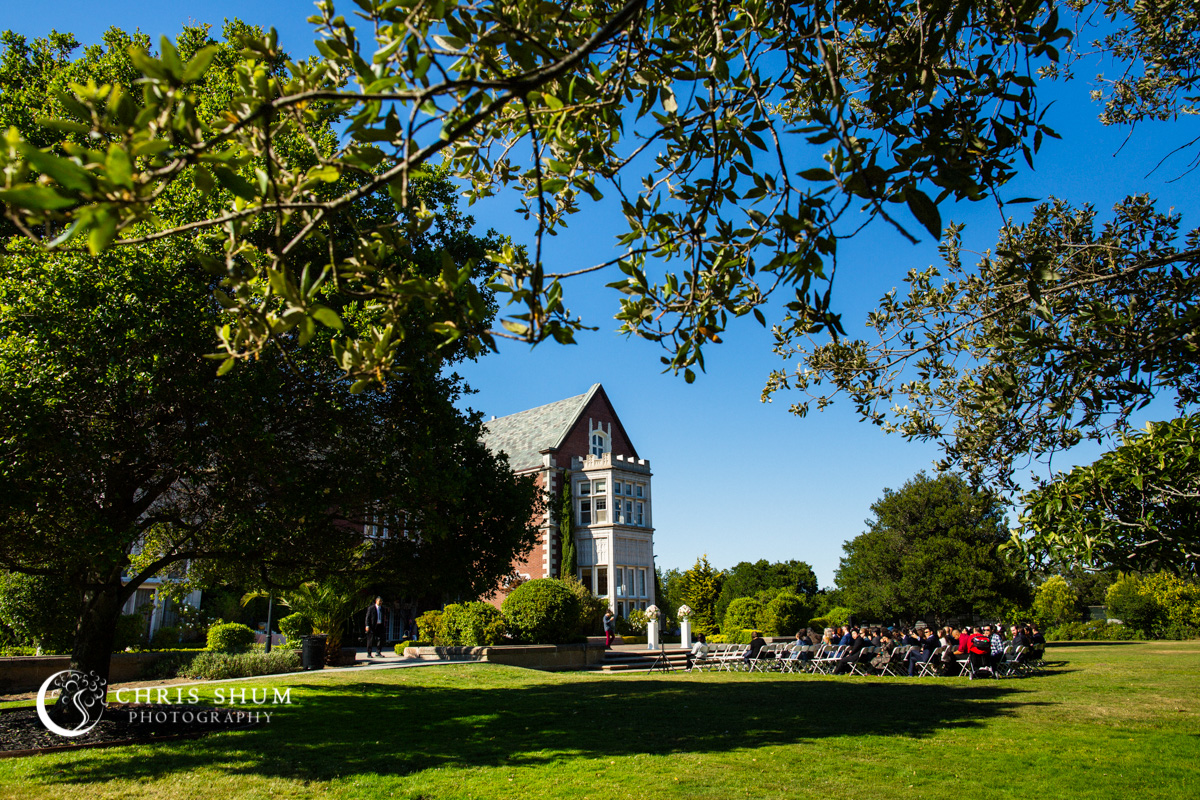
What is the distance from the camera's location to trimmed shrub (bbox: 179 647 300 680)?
15.9 m

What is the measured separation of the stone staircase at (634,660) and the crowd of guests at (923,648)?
1.77m

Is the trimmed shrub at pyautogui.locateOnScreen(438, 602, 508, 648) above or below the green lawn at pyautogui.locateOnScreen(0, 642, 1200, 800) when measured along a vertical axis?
above

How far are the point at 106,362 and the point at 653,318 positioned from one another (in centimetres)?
733

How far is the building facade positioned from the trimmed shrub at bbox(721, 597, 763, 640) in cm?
641

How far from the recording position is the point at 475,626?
20.9 metres

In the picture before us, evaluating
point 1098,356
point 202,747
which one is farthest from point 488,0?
point 202,747

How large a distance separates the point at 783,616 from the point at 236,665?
867 inches

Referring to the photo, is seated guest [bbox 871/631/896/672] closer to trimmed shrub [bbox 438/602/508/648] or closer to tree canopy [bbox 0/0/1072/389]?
trimmed shrub [bbox 438/602/508/648]

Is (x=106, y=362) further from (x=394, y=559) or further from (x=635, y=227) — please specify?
(x=635, y=227)

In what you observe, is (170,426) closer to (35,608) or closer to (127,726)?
(127,726)

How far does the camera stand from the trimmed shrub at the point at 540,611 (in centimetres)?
2109

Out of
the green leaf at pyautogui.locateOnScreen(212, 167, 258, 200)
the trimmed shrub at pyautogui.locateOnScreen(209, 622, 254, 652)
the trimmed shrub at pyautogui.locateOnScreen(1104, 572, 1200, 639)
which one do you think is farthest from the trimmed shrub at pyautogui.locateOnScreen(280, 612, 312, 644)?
the trimmed shrub at pyautogui.locateOnScreen(1104, 572, 1200, 639)

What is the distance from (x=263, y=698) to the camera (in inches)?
477

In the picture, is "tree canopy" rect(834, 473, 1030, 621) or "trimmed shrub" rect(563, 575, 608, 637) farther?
"tree canopy" rect(834, 473, 1030, 621)
